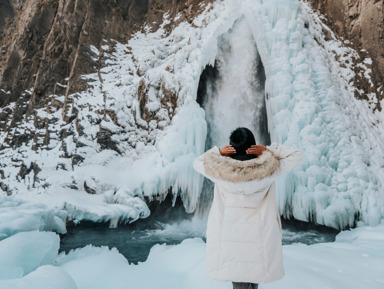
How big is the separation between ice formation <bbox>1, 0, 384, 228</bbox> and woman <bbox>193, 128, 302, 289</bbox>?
185 inches

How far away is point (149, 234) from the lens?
664 cm

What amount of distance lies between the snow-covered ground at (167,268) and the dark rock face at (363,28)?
4.92 m

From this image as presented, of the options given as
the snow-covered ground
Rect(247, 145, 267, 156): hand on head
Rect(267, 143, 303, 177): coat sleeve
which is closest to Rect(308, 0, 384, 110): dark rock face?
the snow-covered ground

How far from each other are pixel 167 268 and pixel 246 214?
224 centimetres

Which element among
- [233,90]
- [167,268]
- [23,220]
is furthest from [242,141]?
[233,90]

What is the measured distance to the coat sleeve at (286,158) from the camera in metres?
1.59

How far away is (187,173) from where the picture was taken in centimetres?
673

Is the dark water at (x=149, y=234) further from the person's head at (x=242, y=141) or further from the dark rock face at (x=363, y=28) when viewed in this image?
the person's head at (x=242, y=141)

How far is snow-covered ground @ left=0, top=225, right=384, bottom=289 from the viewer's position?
93.4 inches

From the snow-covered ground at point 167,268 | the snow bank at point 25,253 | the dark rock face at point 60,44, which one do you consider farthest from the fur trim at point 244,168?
the dark rock face at point 60,44

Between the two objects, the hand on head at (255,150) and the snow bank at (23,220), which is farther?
the snow bank at (23,220)

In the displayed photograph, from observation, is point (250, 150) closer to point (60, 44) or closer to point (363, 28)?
point (363, 28)

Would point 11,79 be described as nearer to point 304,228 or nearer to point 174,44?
point 174,44

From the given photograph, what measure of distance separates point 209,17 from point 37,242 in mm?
7471
